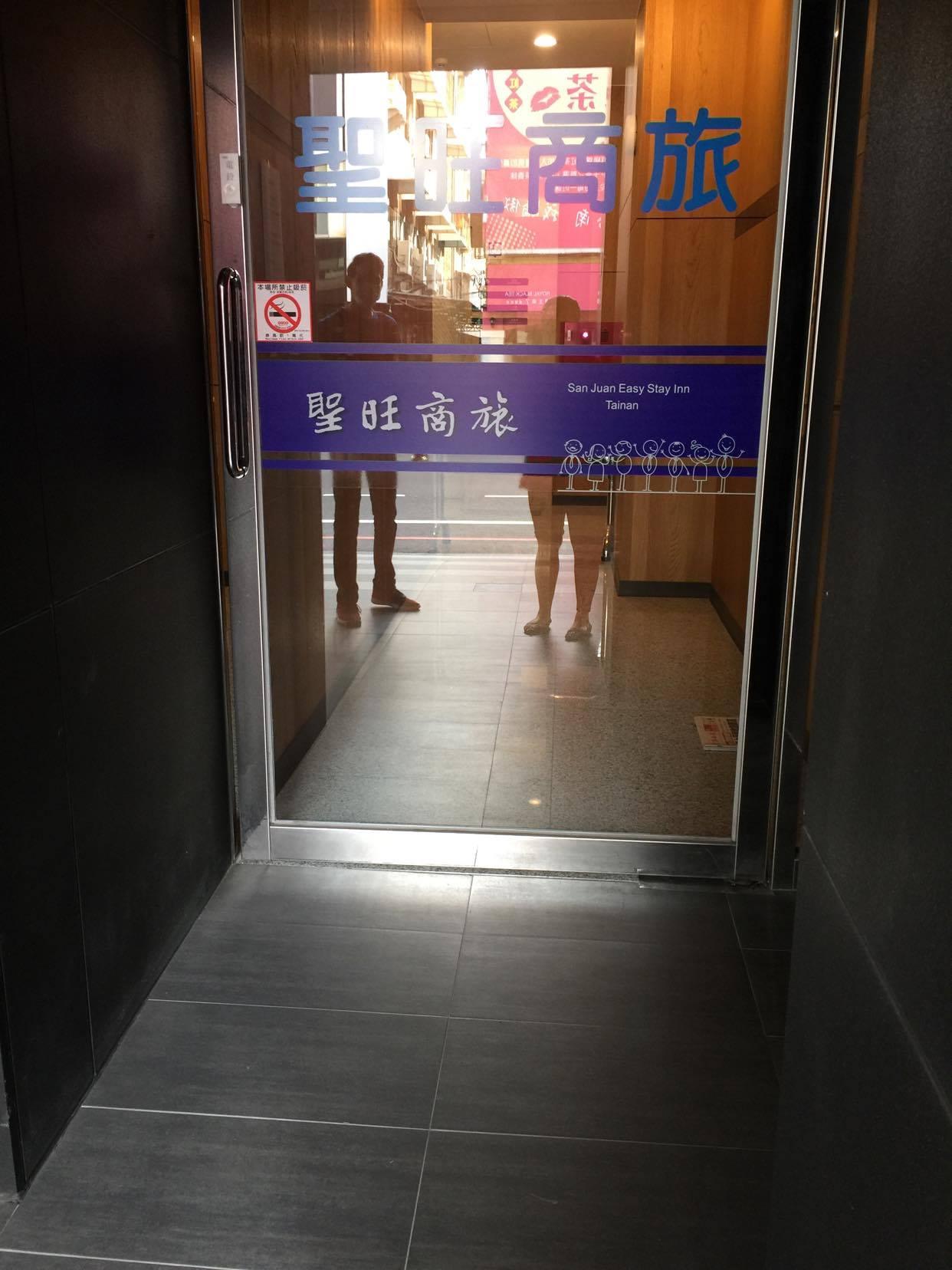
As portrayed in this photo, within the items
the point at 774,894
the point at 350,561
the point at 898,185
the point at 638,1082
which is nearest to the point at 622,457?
the point at 350,561

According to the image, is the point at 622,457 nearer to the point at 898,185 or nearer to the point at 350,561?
the point at 350,561

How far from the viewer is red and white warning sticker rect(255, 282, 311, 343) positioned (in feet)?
8.64

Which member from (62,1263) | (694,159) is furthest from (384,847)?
(694,159)

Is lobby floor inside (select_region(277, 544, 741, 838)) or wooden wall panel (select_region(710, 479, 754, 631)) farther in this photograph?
lobby floor inside (select_region(277, 544, 741, 838))

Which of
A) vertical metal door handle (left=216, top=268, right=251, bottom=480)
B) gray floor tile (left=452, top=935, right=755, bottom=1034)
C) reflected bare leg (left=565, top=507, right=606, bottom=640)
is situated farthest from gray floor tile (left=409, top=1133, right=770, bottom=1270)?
vertical metal door handle (left=216, top=268, right=251, bottom=480)

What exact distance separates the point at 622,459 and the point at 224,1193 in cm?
186

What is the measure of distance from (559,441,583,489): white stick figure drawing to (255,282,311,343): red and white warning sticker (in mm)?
732

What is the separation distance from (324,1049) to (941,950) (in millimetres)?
1746

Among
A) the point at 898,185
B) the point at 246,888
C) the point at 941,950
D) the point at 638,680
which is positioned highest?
the point at 898,185

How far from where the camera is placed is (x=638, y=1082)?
6.88 feet

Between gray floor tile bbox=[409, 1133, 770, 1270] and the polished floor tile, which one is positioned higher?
gray floor tile bbox=[409, 1133, 770, 1270]

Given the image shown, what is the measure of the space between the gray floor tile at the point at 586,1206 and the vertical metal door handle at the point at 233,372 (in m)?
1.69

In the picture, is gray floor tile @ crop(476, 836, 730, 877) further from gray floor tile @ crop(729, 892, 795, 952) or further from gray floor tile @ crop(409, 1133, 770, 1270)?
gray floor tile @ crop(409, 1133, 770, 1270)

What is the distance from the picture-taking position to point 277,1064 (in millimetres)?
2148
